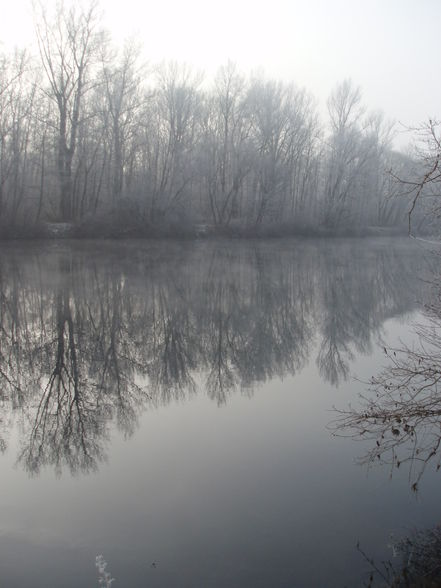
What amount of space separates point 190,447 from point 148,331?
5.65 metres

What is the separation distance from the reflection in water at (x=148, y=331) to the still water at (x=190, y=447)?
0.05 metres

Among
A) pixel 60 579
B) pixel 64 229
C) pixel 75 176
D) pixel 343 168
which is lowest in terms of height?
pixel 60 579

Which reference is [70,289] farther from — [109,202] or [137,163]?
[137,163]

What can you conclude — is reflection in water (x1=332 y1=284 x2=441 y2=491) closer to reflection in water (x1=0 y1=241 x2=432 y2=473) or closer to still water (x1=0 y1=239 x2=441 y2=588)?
still water (x1=0 y1=239 x2=441 y2=588)

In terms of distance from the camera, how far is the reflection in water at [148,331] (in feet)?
23.1

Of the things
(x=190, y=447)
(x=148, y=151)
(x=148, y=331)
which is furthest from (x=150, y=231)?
(x=190, y=447)

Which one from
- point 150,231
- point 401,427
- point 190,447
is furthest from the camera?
point 150,231

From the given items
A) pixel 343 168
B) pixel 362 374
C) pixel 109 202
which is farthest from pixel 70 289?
pixel 343 168

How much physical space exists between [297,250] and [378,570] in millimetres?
27815

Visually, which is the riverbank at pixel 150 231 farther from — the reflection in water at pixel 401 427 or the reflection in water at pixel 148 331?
the reflection in water at pixel 401 427

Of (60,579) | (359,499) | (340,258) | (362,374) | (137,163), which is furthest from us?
(137,163)

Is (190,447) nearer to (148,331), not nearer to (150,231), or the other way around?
(148,331)

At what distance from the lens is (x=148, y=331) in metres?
11.4

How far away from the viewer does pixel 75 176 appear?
3145 cm
